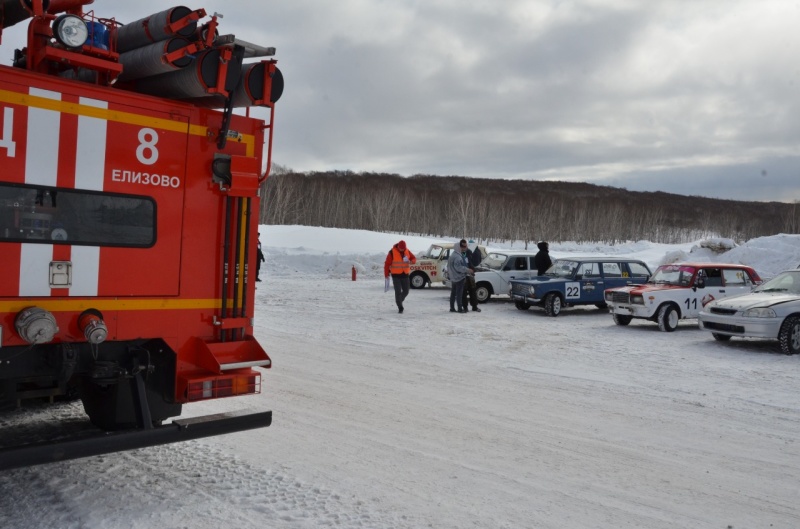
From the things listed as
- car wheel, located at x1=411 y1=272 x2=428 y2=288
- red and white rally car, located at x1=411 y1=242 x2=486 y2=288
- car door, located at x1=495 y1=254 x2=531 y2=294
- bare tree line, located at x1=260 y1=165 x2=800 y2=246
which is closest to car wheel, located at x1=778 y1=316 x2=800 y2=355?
car door, located at x1=495 y1=254 x2=531 y2=294

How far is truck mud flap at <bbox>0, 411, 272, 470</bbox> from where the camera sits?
153 inches

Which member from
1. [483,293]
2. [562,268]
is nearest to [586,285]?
[562,268]

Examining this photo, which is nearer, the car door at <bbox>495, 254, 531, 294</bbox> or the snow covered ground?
the snow covered ground

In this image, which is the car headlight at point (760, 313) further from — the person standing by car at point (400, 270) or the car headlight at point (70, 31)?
the car headlight at point (70, 31)

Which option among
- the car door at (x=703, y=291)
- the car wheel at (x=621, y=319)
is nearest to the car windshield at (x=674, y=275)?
the car door at (x=703, y=291)

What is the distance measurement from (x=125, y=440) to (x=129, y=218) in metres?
1.47

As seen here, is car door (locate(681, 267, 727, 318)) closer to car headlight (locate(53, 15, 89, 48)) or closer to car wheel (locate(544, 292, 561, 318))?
car wheel (locate(544, 292, 561, 318))

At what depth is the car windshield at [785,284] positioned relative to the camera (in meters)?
12.8

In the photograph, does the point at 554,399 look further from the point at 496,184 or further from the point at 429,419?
the point at 496,184

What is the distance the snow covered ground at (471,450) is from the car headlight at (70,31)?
3016 mm

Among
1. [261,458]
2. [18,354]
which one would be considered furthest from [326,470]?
[18,354]

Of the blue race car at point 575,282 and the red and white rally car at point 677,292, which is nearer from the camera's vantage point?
the red and white rally car at point 677,292

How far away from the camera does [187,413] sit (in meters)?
6.99

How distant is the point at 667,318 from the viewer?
1457cm
